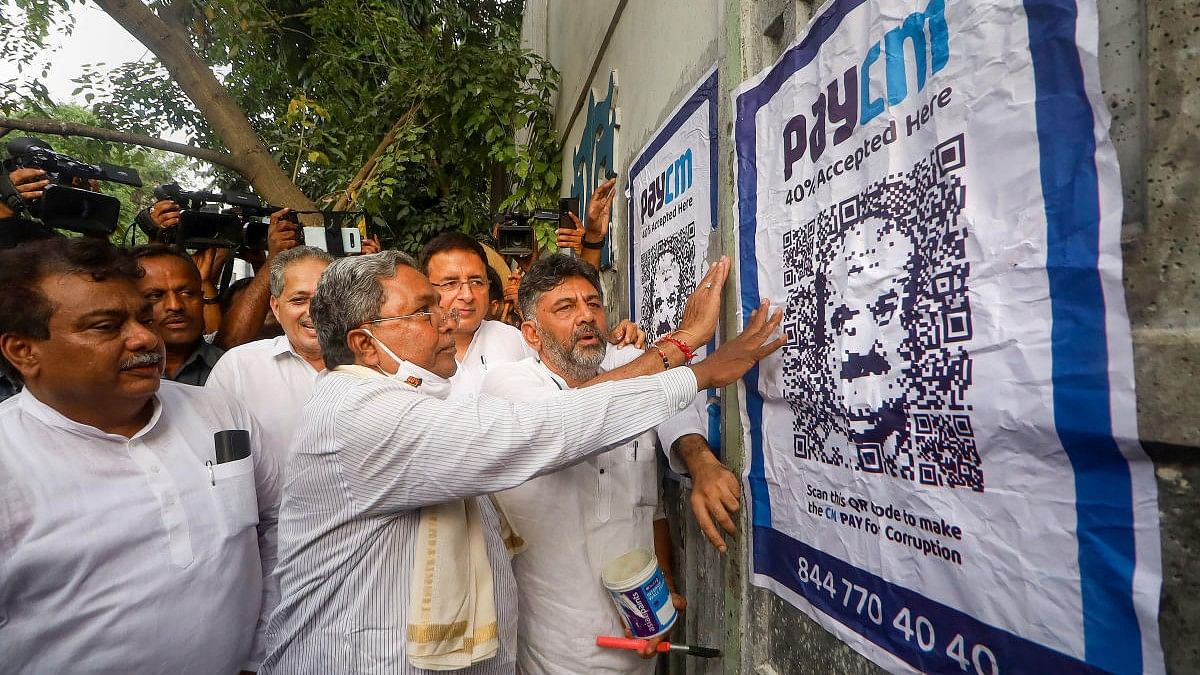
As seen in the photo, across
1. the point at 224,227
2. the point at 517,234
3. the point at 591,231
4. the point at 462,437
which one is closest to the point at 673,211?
the point at 591,231

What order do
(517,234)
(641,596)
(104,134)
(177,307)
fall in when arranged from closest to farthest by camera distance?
(641,596), (177,307), (517,234), (104,134)

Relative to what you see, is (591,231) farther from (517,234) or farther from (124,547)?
(124,547)

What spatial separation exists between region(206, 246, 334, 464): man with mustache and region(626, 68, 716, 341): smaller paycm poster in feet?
3.90

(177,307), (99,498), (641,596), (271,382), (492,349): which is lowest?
(641,596)

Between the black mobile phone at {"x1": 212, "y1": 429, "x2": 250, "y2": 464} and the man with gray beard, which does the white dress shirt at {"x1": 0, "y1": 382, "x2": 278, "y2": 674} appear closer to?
the black mobile phone at {"x1": 212, "y1": 429, "x2": 250, "y2": 464}

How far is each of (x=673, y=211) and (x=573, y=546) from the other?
113 cm

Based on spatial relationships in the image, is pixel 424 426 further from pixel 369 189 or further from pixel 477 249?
pixel 369 189

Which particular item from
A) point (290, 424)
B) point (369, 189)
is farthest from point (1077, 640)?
point (369, 189)

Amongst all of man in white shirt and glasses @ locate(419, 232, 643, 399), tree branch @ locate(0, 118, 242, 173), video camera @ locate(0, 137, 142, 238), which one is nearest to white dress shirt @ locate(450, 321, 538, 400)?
man in white shirt and glasses @ locate(419, 232, 643, 399)

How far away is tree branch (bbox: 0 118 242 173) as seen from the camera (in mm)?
4180

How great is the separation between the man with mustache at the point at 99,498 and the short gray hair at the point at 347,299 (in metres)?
0.41

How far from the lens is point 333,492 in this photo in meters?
1.48

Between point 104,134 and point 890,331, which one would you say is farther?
point 104,134

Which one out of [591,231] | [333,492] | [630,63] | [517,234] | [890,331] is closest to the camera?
[890,331]
